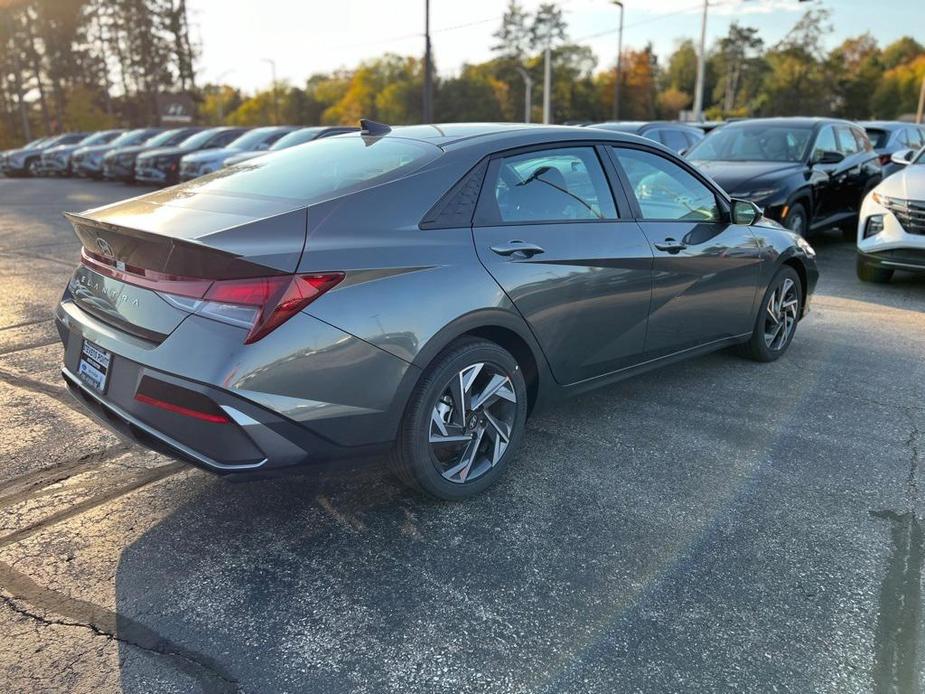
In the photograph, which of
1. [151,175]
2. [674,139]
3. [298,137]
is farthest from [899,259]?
[151,175]

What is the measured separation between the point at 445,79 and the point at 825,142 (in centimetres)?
7050

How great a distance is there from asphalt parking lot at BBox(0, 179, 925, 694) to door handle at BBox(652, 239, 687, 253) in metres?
0.95

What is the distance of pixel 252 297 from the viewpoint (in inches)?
96.9

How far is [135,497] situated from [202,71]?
214 feet

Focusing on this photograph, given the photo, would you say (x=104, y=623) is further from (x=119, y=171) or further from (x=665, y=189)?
(x=119, y=171)

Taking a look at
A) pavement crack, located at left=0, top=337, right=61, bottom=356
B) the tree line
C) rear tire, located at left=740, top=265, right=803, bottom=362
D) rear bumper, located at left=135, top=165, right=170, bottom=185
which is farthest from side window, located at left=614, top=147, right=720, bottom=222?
the tree line

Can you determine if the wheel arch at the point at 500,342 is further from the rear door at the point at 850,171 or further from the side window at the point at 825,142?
the rear door at the point at 850,171

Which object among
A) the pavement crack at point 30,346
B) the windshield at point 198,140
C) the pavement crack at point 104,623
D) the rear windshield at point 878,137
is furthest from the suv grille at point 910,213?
the windshield at point 198,140

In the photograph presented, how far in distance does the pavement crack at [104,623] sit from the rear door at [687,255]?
2.71m

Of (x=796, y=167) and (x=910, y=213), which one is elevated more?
(x=796, y=167)

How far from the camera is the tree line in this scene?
5559cm

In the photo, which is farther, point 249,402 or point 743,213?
point 743,213

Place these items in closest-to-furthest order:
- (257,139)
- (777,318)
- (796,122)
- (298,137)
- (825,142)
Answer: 1. (777,318)
2. (825,142)
3. (796,122)
4. (298,137)
5. (257,139)

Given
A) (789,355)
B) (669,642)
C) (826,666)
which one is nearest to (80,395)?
(669,642)
